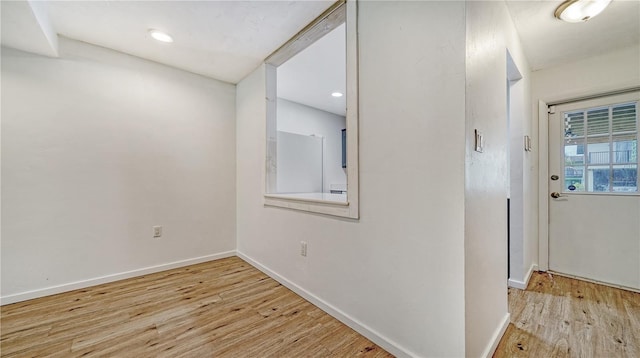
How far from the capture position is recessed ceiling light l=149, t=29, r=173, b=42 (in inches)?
84.4

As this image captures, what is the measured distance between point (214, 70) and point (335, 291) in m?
2.72

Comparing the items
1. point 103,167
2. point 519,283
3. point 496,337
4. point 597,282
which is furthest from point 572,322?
point 103,167

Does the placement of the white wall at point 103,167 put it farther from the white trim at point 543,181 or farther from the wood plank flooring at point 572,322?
the white trim at point 543,181

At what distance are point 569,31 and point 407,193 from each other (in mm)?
2133

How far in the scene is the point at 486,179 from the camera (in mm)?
1393

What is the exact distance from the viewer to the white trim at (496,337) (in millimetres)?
1384

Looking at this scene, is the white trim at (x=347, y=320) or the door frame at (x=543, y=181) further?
the door frame at (x=543, y=181)

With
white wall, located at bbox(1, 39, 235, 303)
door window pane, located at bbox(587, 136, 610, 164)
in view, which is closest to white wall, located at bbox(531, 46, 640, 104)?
door window pane, located at bbox(587, 136, 610, 164)

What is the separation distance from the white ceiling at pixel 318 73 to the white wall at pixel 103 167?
91 centimetres

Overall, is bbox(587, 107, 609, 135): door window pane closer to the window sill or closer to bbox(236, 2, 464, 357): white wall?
bbox(236, 2, 464, 357): white wall

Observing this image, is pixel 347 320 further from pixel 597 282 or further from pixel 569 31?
pixel 569 31

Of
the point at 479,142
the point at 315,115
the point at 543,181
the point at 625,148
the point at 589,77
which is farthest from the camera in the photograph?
the point at 315,115

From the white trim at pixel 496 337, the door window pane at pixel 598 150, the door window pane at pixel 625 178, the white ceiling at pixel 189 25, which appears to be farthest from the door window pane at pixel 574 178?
the white ceiling at pixel 189 25

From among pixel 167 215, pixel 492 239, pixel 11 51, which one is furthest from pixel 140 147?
pixel 492 239
